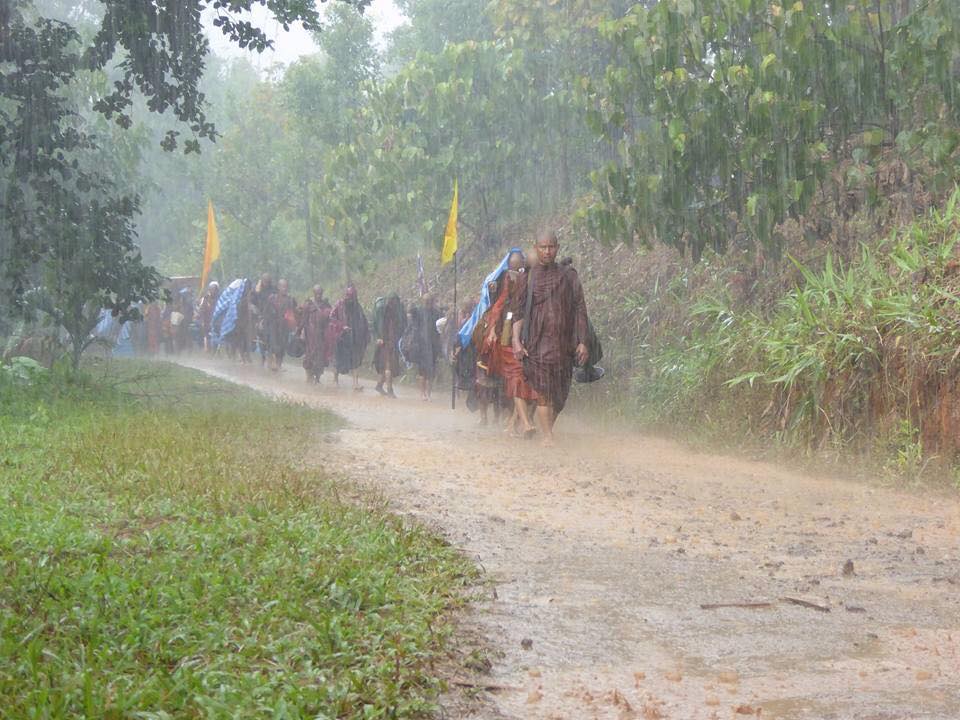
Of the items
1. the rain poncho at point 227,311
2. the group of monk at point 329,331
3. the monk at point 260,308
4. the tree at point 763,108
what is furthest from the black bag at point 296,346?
the tree at point 763,108

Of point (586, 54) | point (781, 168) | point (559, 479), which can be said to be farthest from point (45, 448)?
point (586, 54)

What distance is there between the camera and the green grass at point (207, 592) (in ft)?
12.8

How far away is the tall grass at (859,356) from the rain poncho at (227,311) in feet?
57.5

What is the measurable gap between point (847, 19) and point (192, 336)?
25.5m

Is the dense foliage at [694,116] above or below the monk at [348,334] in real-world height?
above

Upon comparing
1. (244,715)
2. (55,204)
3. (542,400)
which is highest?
(55,204)

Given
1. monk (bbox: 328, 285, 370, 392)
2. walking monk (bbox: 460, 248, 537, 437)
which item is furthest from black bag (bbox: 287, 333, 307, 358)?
walking monk (bbox: 460, 248, 537, 437)

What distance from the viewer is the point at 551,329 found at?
11977 mm

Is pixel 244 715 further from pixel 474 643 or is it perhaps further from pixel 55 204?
pixel 55 204

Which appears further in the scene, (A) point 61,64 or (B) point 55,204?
(B) point 55,204

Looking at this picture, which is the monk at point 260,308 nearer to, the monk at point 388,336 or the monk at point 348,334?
the monk at point 348,334

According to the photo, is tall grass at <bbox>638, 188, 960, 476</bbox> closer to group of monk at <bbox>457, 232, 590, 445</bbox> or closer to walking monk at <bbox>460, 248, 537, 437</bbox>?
group of monk at <bbox>457, 232, 590, 445</bbox>

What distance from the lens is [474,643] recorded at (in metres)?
4.70

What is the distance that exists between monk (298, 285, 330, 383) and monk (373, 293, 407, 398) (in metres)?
1.84
